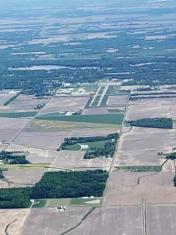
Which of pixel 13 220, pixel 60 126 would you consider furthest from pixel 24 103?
pixel 13 220

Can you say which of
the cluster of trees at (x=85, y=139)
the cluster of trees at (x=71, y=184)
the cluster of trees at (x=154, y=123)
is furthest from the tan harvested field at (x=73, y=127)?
the cluster of trees at (x=71, y=184)

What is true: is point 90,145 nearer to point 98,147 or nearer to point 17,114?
point 98,147

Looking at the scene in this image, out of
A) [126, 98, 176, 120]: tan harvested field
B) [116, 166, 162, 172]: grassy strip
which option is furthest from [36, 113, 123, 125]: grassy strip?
[116, 166, 162, 172]: grassy strip

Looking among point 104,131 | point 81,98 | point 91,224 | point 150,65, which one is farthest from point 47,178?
point 150,65

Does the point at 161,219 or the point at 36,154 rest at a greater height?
the point at 161,219

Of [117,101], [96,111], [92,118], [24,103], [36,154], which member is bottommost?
[24,103]

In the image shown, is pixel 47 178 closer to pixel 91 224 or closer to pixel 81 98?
pixel 91 224

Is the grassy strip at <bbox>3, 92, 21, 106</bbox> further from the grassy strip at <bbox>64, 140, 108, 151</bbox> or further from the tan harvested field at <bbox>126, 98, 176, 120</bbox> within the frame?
the grassy strip at <bbox>64, 140, 108, 151</bbox>
